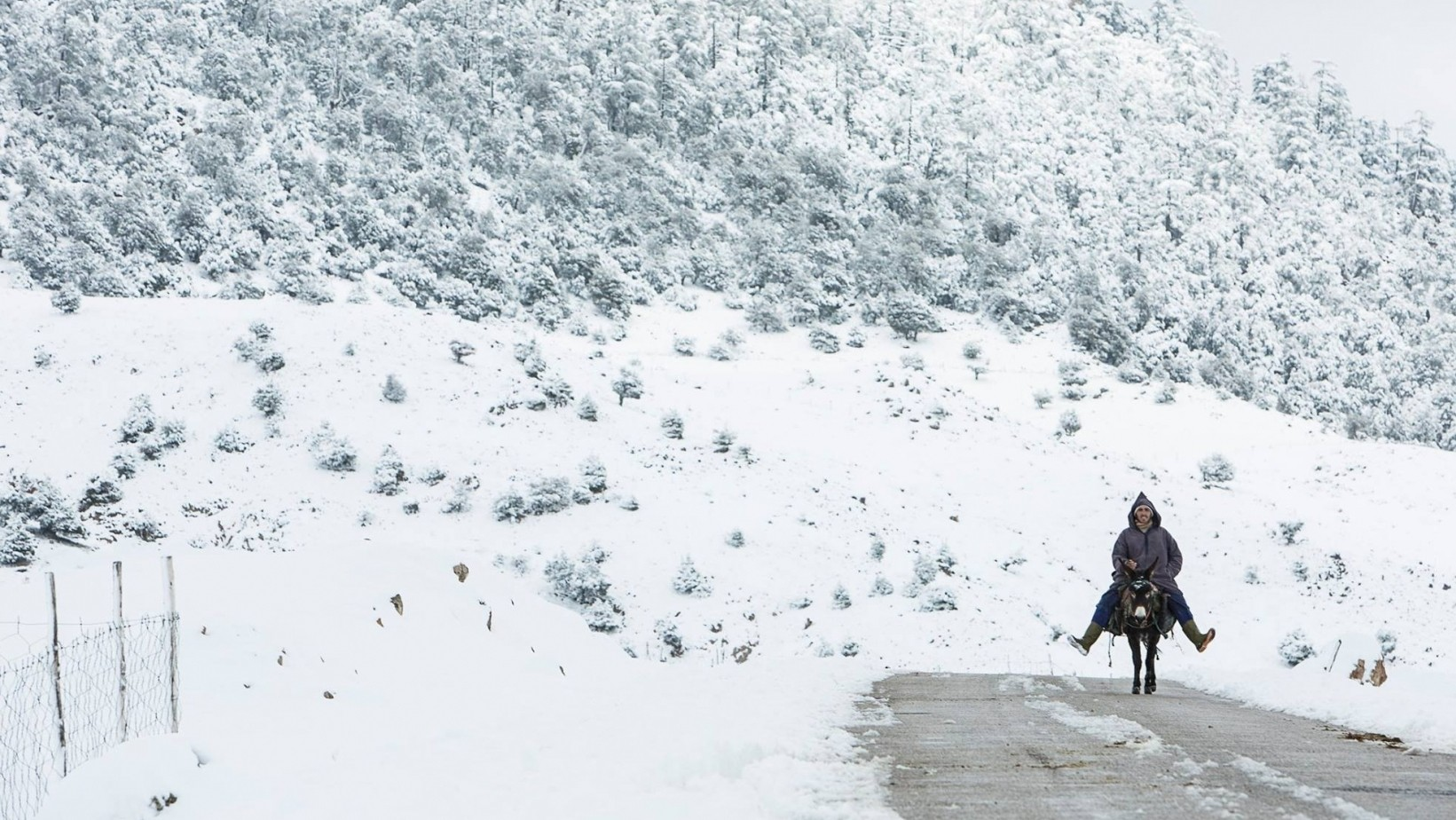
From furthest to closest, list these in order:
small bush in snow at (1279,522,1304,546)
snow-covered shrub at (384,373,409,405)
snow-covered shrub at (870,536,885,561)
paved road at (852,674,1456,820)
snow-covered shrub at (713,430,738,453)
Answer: snow-covered shrub at (713,430,738,453), snow-covered shrub at (384,373,409,405), small bush in snow at (1279,522,1304,546), snow-covered shrub at (870,536,885,561), paved road at (852,674,1456,820)

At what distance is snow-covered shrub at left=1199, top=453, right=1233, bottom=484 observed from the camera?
49.1 m

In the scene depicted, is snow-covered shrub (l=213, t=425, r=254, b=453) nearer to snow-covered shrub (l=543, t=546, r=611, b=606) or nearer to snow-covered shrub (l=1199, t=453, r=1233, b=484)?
snow-covered shrub (l=543, t=546, r=611, b=606)

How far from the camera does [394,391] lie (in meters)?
43.4

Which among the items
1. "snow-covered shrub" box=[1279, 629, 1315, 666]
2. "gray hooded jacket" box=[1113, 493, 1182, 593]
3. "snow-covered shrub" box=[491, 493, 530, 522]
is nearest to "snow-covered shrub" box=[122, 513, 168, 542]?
"snow-covered shrub" box=[491, 493, 530, 522]

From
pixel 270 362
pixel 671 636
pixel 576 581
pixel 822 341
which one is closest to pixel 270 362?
pixel 270 362

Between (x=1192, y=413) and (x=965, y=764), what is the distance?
203 ft

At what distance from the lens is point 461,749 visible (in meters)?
7.31

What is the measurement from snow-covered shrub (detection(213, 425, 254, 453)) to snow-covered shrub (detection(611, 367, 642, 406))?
16.4 m

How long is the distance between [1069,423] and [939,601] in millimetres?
27157

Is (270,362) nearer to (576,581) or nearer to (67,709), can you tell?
(576,581)

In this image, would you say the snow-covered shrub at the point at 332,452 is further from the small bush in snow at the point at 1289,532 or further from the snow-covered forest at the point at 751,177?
the small bush in snow at the point at 1289,532

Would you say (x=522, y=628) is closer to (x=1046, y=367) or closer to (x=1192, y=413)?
(x=1192, y=413)

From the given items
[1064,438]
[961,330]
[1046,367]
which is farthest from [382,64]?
[1064,438]

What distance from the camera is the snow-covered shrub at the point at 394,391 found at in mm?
43312
